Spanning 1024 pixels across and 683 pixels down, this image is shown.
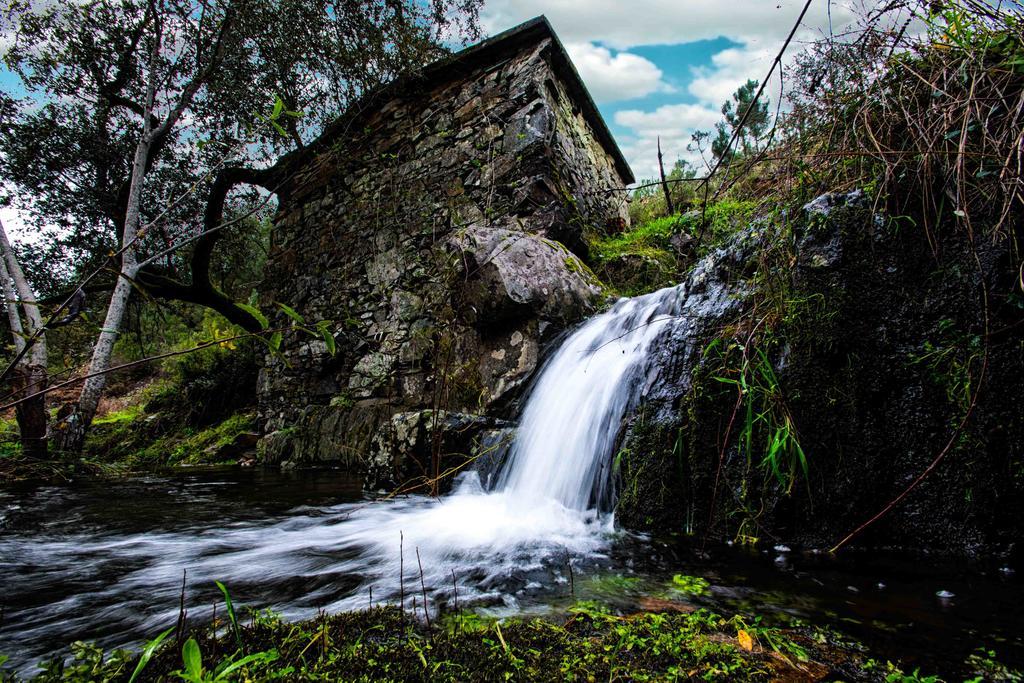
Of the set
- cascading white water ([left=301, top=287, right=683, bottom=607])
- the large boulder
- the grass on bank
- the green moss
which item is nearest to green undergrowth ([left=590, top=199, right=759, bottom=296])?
the large boulder

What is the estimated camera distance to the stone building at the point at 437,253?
409 cm

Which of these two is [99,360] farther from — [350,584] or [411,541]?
[350,584]

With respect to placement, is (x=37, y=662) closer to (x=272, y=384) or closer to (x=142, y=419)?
(x=272, y=384)

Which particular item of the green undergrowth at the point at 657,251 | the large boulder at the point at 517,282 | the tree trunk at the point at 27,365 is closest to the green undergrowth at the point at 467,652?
the large boulder at the point at 517,282

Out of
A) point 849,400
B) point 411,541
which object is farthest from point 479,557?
point 849,400

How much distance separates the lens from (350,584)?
5.40ft

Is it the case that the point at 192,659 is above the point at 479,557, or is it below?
above

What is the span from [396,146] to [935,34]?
6138mm

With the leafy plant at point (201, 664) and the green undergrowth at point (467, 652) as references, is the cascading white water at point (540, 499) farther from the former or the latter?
the leafy plant at point (201, 664)

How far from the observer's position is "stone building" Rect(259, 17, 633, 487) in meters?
4.09

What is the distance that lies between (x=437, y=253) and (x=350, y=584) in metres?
4.50

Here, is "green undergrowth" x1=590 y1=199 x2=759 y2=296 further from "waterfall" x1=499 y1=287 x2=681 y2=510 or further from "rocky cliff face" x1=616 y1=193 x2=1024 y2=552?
"rocky cliff face" x1=616 y1=193 x2=1024 y2=552

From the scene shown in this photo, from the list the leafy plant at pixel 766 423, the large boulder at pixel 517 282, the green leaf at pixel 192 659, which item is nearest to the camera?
the green leaf at pixel 192 659

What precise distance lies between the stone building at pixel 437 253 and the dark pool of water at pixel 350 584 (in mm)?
1407
